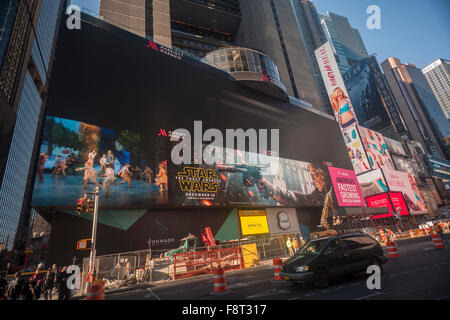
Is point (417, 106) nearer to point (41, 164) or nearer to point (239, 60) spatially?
point (239, 60)

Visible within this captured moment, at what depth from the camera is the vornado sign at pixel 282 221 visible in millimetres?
31086

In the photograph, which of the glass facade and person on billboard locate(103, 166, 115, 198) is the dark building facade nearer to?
person on billboard locate(103, 166, 115, 198)

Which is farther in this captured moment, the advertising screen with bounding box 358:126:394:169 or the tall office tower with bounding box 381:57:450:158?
the tall office tower with bounding box 381:57:450:158

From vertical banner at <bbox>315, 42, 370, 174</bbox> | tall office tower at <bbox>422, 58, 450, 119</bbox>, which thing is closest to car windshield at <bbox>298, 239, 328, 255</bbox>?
vertical banner at <bbox>315, 42, 370, 174</bbox>

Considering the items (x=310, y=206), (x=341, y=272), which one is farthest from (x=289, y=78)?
(x=341, y=272)

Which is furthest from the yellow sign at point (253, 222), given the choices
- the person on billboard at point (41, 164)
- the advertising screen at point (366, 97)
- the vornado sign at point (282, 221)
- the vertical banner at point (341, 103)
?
the advertising screen at point (366, 97)

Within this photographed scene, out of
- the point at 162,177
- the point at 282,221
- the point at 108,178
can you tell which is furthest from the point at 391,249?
the point at 108,178

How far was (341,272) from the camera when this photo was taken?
7.98 m

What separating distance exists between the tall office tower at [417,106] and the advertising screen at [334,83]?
325 feet

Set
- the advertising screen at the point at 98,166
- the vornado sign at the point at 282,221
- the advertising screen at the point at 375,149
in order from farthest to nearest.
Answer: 1. the advertising screen at the point at 375,149
2. the vornado sign at the point at 282,221
3. the advertising screen at the point at 98,166

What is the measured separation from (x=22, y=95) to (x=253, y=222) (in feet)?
300

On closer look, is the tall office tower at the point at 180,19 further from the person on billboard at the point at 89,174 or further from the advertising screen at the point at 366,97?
the advertising screen at the point at 366,97

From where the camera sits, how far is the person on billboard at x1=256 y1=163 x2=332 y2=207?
31.2 metres

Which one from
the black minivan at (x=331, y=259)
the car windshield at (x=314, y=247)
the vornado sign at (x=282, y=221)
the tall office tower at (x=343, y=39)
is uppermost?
the tall office tower at (x=343, y=39)
